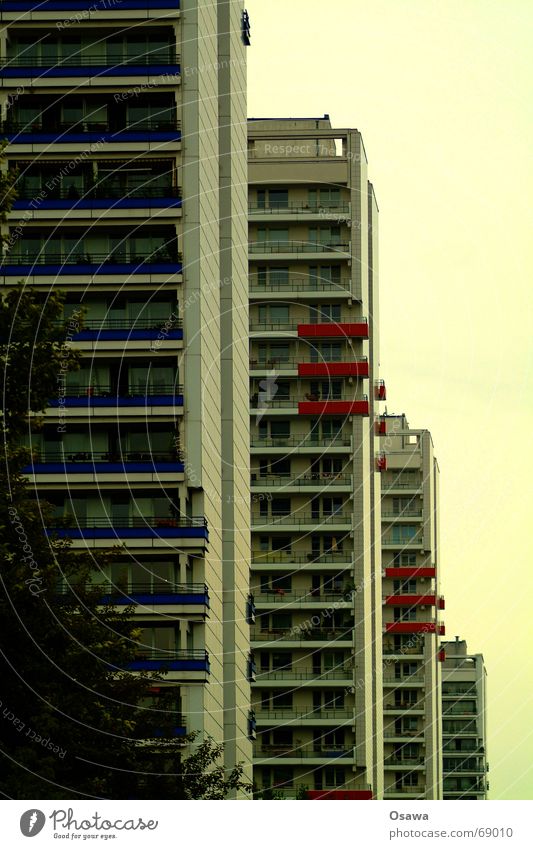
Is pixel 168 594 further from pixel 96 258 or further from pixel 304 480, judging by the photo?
pixel 304 480

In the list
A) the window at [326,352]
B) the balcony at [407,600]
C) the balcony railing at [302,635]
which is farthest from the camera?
the balcony at [407,600]

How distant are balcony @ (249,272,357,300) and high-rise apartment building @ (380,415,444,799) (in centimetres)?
3501

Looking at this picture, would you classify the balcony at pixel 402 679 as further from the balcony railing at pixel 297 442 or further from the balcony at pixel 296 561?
the balcony railing at pixel 297 442

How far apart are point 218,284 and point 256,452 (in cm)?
3194

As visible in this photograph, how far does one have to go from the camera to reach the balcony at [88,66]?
247 feet

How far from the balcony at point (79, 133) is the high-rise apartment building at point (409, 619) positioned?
7392cm

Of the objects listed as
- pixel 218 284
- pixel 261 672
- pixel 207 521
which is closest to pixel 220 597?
pixel 207 521

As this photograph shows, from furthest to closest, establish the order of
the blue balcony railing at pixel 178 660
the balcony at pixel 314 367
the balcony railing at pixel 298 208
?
the balcony railing at pixel 298 208, the balcony at pixel 314 367, the blue balcony railing at pixel 178 660

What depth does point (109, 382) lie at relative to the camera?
246 feet

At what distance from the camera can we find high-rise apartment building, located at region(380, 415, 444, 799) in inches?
5861

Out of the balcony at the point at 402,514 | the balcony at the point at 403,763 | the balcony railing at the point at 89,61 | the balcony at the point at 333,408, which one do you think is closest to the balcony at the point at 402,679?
the balcony at the point at 403,763

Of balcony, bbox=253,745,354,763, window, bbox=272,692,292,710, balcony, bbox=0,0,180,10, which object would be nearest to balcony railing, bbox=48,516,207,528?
balcony, bbox=0,0,180,10

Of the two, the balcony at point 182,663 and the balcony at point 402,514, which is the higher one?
the balcony at point 402,514

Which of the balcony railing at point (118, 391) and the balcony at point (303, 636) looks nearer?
the balcony railing at point (118, 391)
